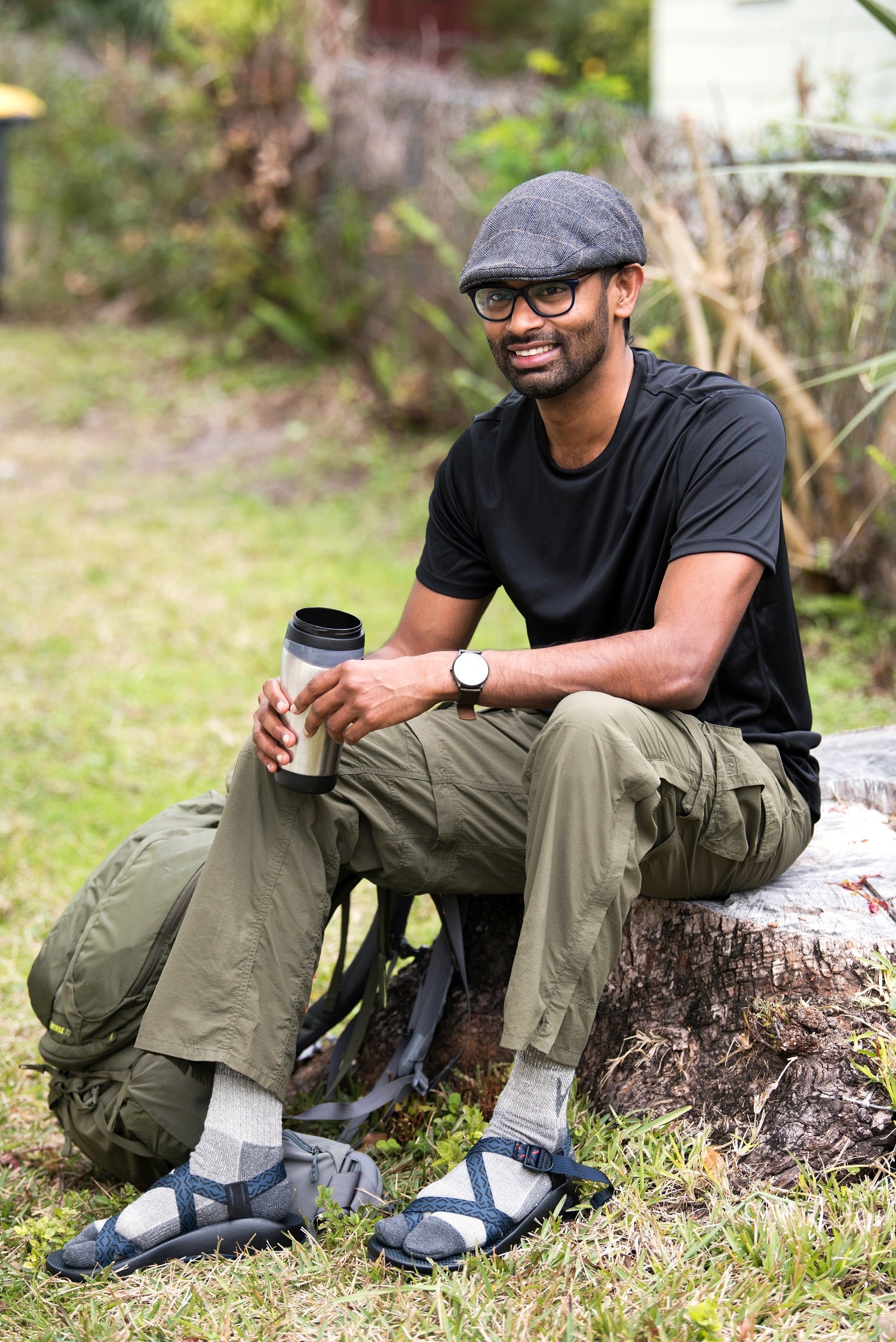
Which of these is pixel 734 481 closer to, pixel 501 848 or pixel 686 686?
pixel 686 686

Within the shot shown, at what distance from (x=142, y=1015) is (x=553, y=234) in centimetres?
161

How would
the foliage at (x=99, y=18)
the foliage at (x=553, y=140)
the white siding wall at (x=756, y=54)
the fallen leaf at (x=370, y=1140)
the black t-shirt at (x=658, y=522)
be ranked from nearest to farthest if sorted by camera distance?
the black t-shirt at (x=658, y=522) → the fallen leaf at (x=370, y=1140) → the foliage at (x=553, y=140) → the white siding wall at (x=756, y=54) → the foliage at (x=99, y=18)

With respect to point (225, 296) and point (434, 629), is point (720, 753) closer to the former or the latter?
point (434, 629)

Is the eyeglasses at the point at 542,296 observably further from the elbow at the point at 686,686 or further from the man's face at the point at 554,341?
the elbow at the point at 686,686

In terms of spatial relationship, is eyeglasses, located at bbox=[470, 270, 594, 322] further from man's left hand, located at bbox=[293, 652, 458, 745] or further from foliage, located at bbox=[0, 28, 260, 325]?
foliage, located at bbox=[0, 28, 260, 325]

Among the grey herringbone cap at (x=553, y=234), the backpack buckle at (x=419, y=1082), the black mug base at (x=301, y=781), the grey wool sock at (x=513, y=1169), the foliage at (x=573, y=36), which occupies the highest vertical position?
the foliage at (x=573, y=36)

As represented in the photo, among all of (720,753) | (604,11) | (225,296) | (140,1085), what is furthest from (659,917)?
(604,11)

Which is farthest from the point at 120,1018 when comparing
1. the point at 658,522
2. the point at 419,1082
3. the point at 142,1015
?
the point at 658,522

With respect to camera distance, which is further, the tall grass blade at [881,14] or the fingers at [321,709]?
A: the tall grass blade at [881,14]

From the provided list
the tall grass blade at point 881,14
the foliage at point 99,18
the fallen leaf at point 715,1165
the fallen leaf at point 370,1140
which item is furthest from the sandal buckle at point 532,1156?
the foliage at point 99,18

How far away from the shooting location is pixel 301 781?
2.25 metres

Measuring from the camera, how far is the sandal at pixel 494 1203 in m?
2.12

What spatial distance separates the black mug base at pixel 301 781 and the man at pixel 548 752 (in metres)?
0.03

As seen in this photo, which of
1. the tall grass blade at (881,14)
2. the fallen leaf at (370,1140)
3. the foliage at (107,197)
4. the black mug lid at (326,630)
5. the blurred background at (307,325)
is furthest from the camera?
the foliage at (107,197)
